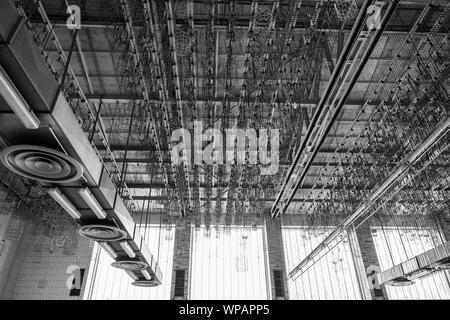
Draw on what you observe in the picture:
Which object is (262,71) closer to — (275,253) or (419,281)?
(275,253)

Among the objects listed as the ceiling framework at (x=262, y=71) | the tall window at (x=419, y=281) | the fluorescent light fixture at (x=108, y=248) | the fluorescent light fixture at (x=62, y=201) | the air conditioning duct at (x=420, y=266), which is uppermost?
the ceiling framework at (x=262, y=71)

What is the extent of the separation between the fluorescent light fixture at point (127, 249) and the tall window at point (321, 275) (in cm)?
873

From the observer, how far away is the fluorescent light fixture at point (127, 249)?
18.1 ft

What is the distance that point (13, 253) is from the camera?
44.1ft

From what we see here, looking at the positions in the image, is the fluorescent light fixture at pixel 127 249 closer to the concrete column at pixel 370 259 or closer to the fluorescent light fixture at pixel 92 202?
the fluorescent light fixture at pixel 92 202

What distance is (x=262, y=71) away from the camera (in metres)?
6.69

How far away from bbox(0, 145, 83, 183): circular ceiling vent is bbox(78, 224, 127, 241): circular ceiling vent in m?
1.55

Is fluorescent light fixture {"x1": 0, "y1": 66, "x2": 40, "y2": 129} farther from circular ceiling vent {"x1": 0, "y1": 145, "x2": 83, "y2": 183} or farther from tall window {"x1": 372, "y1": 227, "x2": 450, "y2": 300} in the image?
tall window {"x1": 372, "y1": 227, "x2": 450, "y2": 300}

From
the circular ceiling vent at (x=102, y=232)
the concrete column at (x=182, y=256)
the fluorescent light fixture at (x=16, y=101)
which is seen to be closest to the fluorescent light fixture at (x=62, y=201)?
the circular ceiling vent at (x=102, y=232)

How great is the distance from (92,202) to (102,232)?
1155 mm

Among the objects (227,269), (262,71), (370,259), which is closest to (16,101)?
(262,71)

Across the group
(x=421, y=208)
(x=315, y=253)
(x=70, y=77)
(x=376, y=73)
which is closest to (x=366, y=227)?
(x=421, y=208)

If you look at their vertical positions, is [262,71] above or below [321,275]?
above
